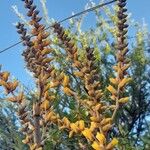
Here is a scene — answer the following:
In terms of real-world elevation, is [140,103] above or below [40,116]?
above

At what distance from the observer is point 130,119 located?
11.7m

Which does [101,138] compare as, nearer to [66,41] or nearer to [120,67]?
[120,67]

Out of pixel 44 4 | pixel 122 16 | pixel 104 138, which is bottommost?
pixel 104 138

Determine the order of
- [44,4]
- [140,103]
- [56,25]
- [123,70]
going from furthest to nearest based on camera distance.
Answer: [44,4]
[140,103]
[56,25]
[123,70]

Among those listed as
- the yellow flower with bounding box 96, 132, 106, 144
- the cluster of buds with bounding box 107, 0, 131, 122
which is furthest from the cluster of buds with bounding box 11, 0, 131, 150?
the yellow flower with bounding box 96, 132, 106, 144

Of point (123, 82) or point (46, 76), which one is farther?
point (46, 76)

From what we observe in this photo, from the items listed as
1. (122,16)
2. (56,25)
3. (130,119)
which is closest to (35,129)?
(56,25)

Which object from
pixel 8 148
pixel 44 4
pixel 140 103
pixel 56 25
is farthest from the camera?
pixel 44 4

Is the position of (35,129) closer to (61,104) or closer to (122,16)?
(122,16)

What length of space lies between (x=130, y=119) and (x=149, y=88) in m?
1.11

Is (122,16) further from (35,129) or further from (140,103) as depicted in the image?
(140,103)

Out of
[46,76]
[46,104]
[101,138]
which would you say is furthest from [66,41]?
[101,138]

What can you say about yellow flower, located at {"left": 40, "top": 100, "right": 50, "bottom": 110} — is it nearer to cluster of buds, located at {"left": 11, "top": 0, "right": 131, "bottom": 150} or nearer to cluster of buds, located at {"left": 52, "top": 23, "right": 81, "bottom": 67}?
cluster of buds, located at {"left": 11, "top": 0, "right": 131, "bottom": 150}

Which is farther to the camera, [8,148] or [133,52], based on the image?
[133,52]
